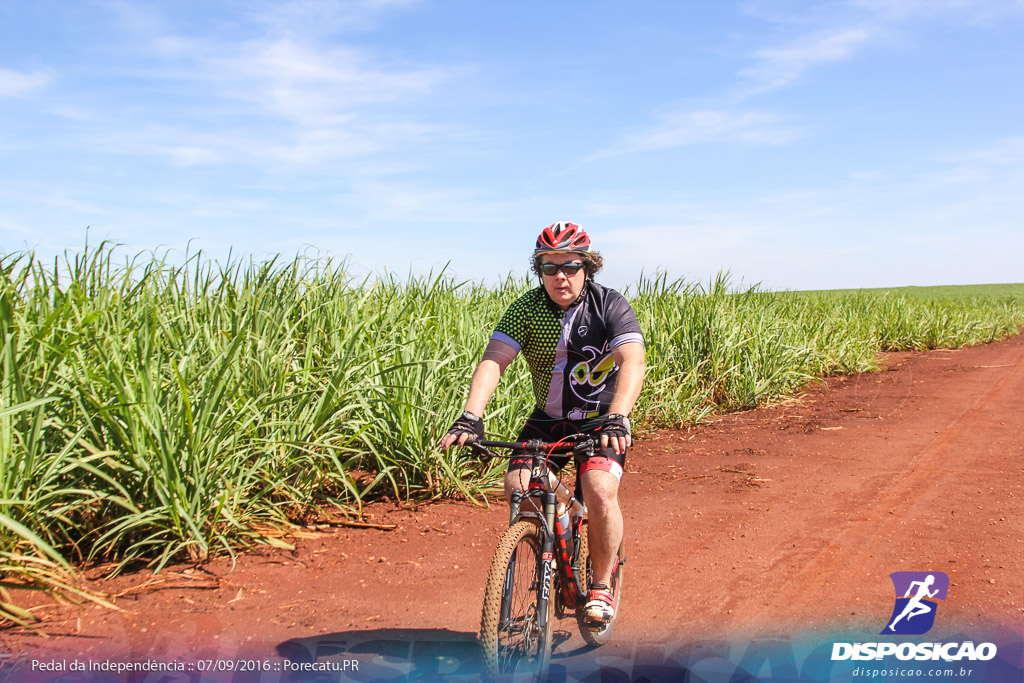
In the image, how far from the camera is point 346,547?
4.99m

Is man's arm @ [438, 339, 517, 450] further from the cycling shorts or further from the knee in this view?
the knee

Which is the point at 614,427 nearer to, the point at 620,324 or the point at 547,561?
the point at 547,561

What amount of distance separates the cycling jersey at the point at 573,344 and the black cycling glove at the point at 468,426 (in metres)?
0.60

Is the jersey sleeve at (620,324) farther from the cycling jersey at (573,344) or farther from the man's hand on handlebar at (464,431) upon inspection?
the man's hand on handlebar at (464,431)

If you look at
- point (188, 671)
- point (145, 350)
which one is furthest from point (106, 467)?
point (188, 671)

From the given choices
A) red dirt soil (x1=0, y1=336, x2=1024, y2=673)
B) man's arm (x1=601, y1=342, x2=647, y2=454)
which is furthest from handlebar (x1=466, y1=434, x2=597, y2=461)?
red dirt soil (x1=0, y1=336, x2=1024, y2=673)

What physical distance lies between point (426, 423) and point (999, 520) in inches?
160

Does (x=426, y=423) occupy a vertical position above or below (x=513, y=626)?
above

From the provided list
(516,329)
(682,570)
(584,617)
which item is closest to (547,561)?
(584,617)

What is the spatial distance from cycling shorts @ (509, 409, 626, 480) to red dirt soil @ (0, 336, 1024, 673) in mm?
907

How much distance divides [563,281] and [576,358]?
0.39m

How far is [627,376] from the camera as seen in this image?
11.8 feet

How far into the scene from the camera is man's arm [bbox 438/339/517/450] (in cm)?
351

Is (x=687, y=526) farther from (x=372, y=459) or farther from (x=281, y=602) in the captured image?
(x=281, y=602)
